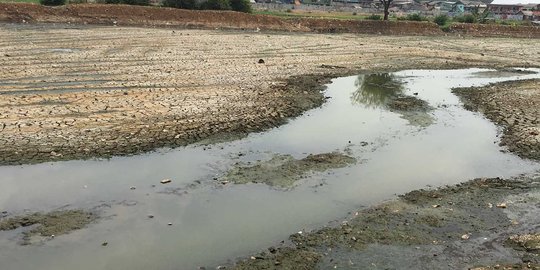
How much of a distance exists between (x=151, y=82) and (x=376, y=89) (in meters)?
8.73

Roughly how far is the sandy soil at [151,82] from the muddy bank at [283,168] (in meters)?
2.10

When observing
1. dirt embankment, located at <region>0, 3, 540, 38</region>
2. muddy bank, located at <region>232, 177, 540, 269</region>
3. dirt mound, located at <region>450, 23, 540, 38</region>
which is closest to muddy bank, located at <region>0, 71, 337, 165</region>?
muddy bank, located at <region>232, 177, 540, 269</region>

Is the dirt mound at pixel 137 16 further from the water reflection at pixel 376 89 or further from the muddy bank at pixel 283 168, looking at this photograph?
the muddy bank at pixel 283 168

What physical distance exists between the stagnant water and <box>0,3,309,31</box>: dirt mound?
2798 cm

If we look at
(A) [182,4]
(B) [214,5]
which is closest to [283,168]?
(B) [214,5]

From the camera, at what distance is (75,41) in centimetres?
2656

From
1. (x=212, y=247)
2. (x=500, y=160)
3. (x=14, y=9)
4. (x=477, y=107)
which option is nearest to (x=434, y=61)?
(x=477, y=107)

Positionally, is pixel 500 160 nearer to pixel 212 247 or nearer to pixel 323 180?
pixel 323 180

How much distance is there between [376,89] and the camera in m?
19.6

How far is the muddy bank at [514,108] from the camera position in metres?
12.7

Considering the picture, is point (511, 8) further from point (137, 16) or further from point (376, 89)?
point (376, 89)

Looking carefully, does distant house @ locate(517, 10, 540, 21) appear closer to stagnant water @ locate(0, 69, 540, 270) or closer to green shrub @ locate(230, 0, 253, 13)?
green shrub @ locate(230, 0, 253, 13)

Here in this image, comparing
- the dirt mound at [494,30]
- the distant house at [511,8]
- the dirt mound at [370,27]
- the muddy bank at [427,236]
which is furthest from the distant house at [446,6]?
the muddy bank at [427,236]

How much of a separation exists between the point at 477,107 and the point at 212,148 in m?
9.92
